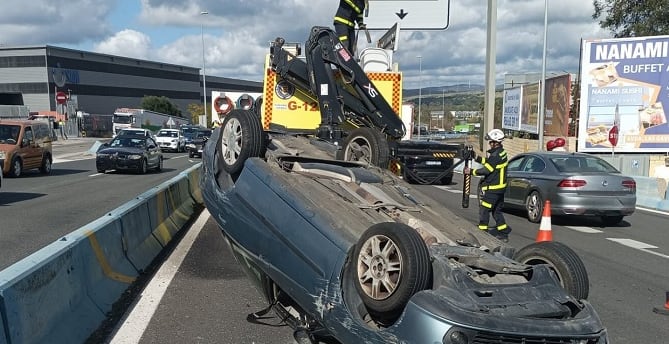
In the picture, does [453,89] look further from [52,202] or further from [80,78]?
[52,202]

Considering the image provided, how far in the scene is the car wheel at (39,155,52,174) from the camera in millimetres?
21781

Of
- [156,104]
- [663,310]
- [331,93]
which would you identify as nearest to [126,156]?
[331,93]

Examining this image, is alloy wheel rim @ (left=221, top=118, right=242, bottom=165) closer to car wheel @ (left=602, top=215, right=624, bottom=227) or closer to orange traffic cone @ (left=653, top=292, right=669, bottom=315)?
orange traffic cone @ (left=653, top=292, right=669, bottom=315)

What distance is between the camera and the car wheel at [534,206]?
38.8ft

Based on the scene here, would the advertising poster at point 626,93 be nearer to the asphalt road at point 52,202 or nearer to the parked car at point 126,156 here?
the parked car at point 126,156

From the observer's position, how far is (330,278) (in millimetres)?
3623

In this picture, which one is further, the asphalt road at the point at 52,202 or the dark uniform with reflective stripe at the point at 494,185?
the dark uniform with reflective stripe at the point at 494,185

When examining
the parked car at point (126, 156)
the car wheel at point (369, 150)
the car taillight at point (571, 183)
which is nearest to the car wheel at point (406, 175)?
the car wheel at point (369, 150)

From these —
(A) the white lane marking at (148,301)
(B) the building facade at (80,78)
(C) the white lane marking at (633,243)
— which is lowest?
(C) the white lane marking at (633,243)

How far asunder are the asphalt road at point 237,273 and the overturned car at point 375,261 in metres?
0.54

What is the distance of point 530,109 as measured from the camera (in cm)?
4125

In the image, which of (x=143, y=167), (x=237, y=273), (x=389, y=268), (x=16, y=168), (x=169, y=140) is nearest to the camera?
(x=389, y=268)

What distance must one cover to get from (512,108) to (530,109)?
20.0ft

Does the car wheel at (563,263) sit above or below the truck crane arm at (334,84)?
below
